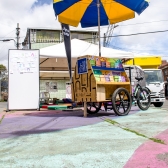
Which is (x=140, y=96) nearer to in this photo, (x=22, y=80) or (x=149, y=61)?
(x=22, y=80)

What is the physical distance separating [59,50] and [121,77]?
19.7 ft

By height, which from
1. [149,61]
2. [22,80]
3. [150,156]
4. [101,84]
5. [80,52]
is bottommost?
[150,156]

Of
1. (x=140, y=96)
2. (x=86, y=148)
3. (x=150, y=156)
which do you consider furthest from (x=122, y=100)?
(x=150, y=156)

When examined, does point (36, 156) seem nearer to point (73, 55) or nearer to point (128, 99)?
point (128, 99)

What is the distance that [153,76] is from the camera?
13.2 m

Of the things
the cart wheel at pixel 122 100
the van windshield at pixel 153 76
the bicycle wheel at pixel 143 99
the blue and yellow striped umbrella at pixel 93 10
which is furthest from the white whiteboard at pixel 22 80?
the van windshield at pixel 153 76

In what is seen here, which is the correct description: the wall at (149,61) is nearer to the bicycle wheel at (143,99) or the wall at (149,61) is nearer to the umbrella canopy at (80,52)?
the umbrella canopy at (80,52)

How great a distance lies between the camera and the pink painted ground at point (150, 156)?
2.98 metres

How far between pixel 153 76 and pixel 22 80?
691 centimetres

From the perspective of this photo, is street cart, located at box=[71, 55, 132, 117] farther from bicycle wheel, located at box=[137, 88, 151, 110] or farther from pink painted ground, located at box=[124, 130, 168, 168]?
pink painted ground, located at box=[124, 130, 168, 168]

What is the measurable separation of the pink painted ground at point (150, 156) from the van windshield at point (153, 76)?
941 centimetres

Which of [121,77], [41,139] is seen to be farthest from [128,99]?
[41,139]

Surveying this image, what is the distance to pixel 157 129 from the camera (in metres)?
5.08

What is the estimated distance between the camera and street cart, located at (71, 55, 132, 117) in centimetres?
720
